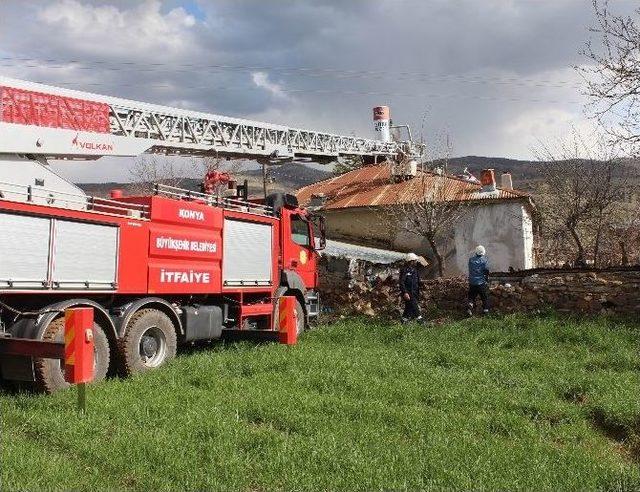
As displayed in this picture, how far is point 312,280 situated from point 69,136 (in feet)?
19.4

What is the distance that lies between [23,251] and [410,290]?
8.65m

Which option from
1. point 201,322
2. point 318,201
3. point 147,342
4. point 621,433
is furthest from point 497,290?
point 318,201

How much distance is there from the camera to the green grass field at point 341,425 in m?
4.40

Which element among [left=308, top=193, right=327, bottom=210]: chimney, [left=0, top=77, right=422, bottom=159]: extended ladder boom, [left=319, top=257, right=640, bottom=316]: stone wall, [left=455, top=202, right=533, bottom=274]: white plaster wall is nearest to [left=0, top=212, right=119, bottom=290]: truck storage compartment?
[left=0, top=77, right=422, bottom=159]: extended ladder boom

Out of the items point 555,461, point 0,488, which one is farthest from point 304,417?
point 0,488

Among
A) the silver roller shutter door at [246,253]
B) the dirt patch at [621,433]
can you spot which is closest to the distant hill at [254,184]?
the silver roller shutter door at [246,253]

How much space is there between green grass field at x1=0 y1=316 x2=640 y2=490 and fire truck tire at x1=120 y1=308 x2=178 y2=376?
0.36 m

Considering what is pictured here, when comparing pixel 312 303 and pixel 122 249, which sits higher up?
pixel 122 249

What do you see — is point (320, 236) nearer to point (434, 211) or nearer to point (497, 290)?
point (497, 290)

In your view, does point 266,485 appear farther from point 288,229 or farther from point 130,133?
point 130,133

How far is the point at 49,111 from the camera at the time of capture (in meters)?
9.29

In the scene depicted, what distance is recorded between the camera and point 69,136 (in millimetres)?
9711

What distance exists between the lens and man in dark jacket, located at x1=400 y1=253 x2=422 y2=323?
44.1 feet

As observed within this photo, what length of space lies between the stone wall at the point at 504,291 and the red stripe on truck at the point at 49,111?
26.3 feet
